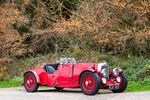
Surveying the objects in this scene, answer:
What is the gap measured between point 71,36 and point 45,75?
27.3 feet

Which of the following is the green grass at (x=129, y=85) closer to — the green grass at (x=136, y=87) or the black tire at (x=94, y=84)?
the green grass at (x=136, y=87)

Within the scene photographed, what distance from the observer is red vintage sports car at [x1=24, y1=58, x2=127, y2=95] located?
1383 centimetres

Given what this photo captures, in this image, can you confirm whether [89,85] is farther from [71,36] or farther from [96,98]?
Answer: [71,36]

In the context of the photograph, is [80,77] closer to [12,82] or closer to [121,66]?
[121,66]

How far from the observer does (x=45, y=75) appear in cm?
1564

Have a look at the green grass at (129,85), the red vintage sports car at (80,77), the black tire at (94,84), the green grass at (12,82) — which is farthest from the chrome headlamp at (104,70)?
the green grass at (12,82)

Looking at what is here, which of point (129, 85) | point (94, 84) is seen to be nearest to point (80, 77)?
point (94, 84)

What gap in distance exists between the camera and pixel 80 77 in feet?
46.6

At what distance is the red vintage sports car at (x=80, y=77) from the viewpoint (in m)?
13.8

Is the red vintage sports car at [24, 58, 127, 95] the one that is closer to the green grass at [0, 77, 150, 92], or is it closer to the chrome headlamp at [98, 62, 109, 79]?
the chrome headlamp at [98, 62, 109, 79]

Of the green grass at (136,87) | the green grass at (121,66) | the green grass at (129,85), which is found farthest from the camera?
the green grass at (121,66)

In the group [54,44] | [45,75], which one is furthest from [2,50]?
[45,75]

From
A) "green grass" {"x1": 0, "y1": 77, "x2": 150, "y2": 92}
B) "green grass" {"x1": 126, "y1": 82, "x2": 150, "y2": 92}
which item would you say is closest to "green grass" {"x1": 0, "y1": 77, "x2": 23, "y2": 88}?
"green grass" {"x1": 0, "y1": 77, "x2": 150, "y2": 92}

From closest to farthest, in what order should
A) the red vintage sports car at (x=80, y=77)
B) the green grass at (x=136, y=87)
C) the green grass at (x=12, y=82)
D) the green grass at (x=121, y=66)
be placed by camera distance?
the red vintage sports car at (x=80, y=77) < the green grass at (x=136, y=87) < the green grass at (x=121, y=66) < the green grass at (x=12, y=82)
